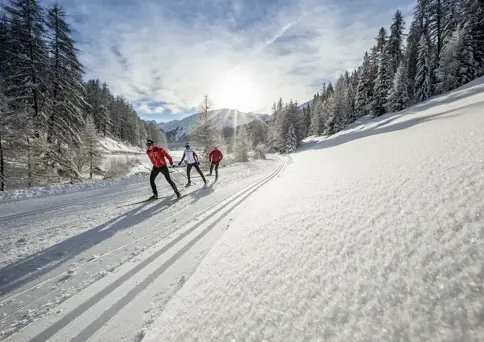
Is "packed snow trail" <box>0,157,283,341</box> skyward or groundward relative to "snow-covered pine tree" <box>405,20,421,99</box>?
groundward

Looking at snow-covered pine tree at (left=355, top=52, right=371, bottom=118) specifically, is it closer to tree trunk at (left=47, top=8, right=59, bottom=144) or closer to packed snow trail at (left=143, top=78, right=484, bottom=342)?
tree trunk at (left=47, top=8, right=59, bottom=144)

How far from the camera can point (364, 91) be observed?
4412 centimetres

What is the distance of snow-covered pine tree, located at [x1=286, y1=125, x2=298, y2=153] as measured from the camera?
165 feet

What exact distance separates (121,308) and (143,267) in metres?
0.82

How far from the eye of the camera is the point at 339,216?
268cm

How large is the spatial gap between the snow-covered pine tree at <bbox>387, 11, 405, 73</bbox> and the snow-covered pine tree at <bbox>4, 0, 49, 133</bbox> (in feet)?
180

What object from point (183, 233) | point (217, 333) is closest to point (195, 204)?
point (183, 233)

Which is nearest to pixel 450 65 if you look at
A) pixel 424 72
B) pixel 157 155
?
pixel 424 72

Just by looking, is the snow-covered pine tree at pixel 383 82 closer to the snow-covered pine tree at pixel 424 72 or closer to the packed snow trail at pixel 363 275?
the snow-covered pine tree at pixel 424 72

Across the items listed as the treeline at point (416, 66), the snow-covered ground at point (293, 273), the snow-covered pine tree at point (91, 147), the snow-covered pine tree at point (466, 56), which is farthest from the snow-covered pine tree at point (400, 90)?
the snow-covered pine tree at point (91, 147)

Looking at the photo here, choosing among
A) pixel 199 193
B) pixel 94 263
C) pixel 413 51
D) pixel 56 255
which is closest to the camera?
pixel 94 263

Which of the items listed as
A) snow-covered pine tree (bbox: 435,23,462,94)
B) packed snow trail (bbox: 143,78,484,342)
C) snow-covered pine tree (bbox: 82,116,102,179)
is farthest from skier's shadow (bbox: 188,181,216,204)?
snow-covered pine tree (bbox: 435,23,462,94)

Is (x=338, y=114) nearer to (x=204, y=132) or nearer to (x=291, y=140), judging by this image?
(x=291, y=140)

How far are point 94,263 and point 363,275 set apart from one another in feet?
12.0
